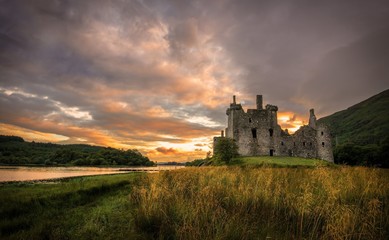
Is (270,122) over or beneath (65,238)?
over

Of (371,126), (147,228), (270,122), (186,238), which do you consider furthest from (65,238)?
(371,126)

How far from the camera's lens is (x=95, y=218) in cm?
723

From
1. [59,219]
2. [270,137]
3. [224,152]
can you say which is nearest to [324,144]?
[270,137]

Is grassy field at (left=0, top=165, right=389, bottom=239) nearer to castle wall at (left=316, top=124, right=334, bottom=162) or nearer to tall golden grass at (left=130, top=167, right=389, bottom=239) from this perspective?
tall golden grass at (left=130, top=167, right=389, bottom=239)

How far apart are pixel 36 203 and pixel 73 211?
5.13ft

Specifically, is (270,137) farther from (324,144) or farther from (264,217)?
(264,217)

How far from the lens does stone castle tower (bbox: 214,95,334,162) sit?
4491 cm

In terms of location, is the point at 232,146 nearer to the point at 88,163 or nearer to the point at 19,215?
the point at 19,215

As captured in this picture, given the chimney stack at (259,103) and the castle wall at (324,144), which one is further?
the chimney stack at (259,103)

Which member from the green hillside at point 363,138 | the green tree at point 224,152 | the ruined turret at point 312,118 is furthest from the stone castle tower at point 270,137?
the green hillside at point 363,138

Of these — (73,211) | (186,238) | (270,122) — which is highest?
(270,122)

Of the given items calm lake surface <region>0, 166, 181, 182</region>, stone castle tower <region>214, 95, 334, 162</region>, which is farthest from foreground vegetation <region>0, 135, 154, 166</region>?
stone castle tower <region>214, 95, 334, 162</region>

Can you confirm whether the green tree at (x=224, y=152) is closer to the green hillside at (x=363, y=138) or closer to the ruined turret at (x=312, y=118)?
the ruined turret at (x=312, y=118)

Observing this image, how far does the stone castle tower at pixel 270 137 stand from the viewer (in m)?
44.9
